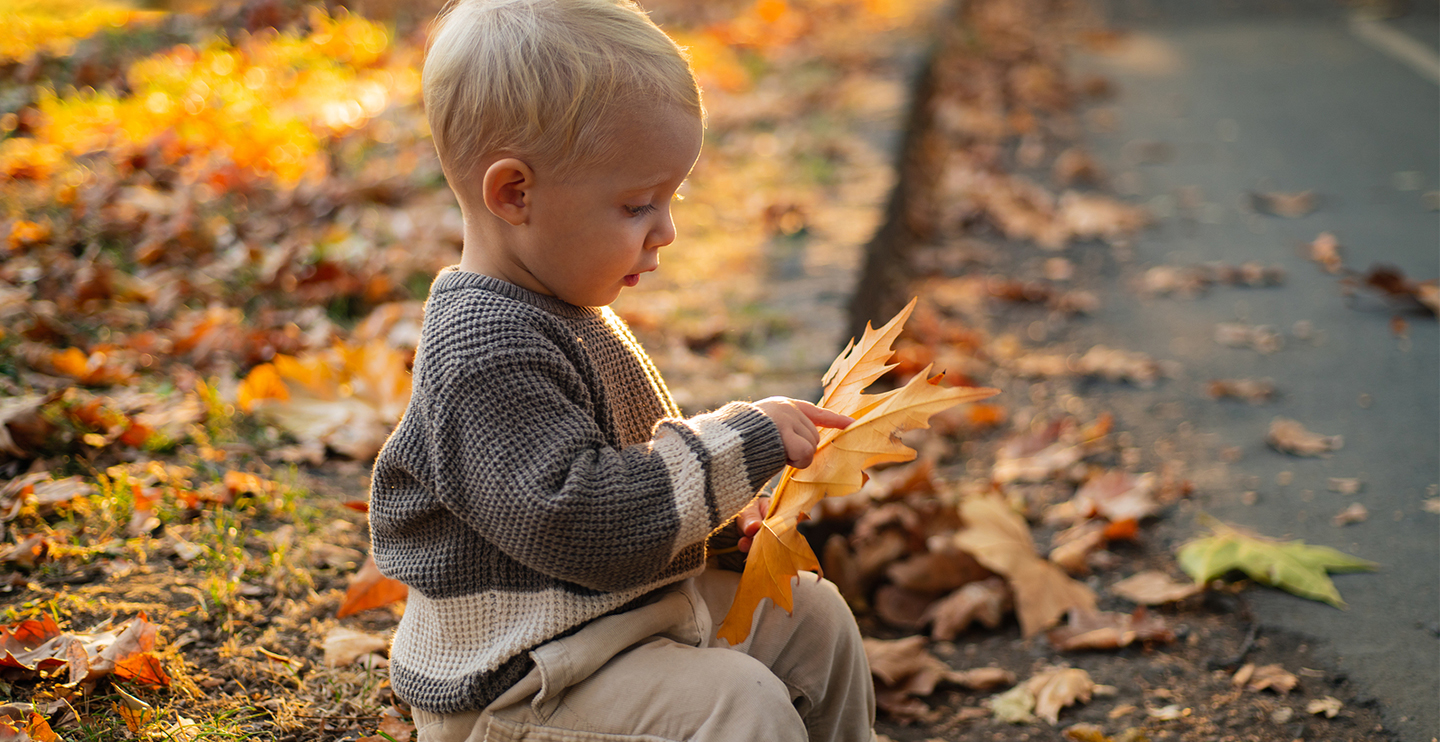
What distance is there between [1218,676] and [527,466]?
5.18 feet

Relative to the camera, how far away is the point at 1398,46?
786 centimetres

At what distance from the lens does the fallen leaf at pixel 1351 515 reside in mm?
2650

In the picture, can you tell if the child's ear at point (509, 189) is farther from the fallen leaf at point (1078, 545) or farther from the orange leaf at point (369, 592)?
the fallen leaf at point (1078, 545)

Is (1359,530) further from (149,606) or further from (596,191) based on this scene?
(149,606)

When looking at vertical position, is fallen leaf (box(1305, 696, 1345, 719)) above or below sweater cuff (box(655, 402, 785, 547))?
below

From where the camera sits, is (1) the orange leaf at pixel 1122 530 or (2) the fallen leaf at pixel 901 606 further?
(1) the orange leaf at pixel 1122 530

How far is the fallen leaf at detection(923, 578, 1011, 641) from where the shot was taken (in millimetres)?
2398

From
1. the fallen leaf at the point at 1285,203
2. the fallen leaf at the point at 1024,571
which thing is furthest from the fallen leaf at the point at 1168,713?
the fallen leaf at the point at 1285,203

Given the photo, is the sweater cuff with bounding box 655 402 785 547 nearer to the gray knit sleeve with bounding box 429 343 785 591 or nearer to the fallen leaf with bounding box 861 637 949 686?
the gray knit sleeve with bounding box 429 343 785 591

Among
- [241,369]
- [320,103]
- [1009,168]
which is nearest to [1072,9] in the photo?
[1009,168]

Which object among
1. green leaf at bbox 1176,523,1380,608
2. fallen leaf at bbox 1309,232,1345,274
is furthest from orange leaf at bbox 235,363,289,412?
fallen leaf at bbox 1309,232,1345,274

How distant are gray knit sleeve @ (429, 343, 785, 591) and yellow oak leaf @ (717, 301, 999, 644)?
117mm

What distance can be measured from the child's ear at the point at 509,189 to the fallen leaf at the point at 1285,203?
4.65 metres

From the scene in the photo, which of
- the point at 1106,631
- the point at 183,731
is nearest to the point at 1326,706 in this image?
the point at 1106,631
